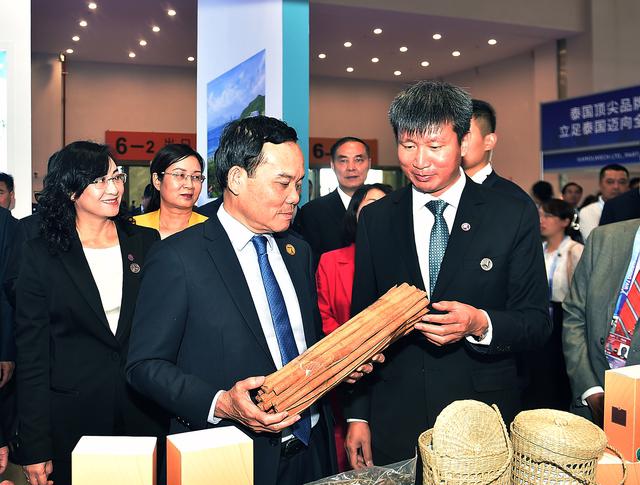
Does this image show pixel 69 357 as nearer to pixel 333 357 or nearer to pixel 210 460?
pixel 333 357

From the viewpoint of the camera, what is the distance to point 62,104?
13.6m

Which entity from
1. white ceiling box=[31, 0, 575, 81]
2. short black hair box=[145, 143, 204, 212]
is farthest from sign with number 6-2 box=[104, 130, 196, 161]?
short black hair box=[145, 143, 204, 212]

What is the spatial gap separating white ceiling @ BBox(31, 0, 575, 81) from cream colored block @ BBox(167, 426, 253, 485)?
385 inches

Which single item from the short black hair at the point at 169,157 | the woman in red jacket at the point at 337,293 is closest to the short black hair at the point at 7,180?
the short black hair at the point at 169,157

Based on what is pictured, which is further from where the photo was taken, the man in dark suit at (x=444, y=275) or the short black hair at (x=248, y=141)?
the man in dark suit at (x=444, y=275)

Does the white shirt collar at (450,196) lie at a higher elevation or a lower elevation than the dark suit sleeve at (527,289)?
higher

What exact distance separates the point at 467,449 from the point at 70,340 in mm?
1731

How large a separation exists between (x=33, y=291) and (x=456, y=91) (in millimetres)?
1585

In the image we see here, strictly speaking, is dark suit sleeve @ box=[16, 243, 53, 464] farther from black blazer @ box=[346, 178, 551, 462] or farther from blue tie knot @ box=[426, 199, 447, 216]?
blue tie knot @ box=[426, 199, 447, 216]

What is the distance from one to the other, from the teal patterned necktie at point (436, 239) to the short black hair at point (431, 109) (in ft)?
0.69

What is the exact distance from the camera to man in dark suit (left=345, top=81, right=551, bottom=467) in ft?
5.95

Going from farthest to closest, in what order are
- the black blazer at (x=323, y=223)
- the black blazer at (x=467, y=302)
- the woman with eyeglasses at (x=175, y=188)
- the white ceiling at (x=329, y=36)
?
the white ceiling at (x=329, y=36), the black blazer at (x=323, y=223), the woman with eyeglasses at (x=175, y=188), the black blazer at (x=467, y=302)

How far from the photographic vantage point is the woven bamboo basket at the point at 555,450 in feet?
3.51

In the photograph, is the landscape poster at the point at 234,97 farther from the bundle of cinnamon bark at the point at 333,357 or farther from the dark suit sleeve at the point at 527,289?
the bundle of cinnamon bark at the point at 333,357
